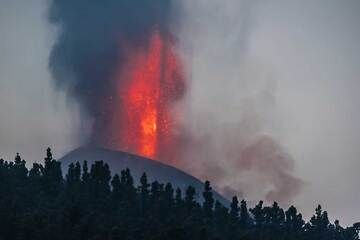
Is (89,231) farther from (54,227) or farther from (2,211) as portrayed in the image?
(2,211)

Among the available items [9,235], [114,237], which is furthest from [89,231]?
[9,235]

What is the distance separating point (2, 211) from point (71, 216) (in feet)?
54.8

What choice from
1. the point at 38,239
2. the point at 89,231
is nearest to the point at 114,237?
the point at 89,231

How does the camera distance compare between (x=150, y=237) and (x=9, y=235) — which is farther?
(x=150, y=237)

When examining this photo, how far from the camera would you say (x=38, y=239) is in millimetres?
185500

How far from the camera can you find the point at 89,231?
194750 millimetres

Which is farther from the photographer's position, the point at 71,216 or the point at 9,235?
the point at 71,216

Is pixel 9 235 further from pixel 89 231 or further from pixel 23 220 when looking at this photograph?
pixel 89 231

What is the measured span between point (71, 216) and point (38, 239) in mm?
15637

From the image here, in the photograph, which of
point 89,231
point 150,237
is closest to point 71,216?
point 89,231

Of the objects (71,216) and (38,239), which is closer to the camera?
(38,239)

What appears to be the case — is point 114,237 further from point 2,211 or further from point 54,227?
point 2,211

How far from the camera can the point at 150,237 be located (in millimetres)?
199750

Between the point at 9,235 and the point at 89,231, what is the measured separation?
19449 mm
